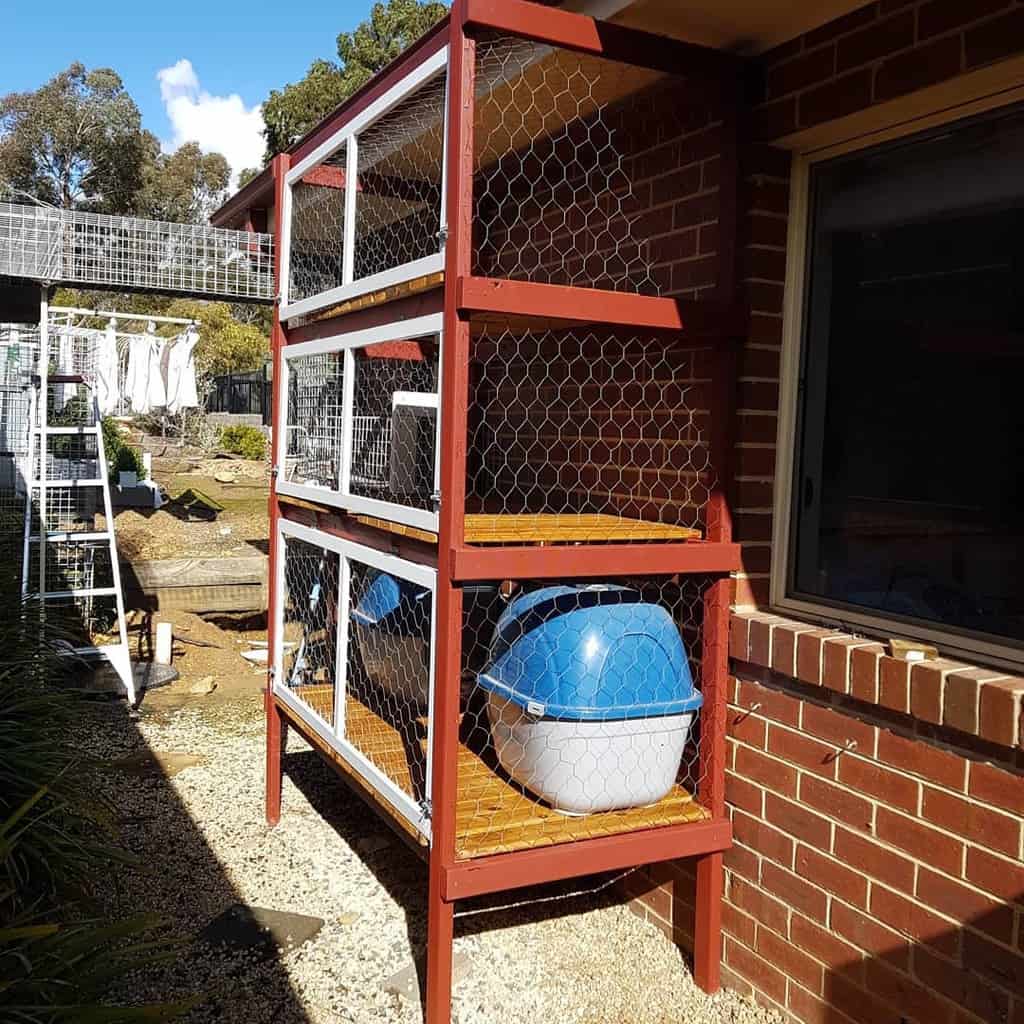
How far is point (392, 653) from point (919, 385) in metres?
1.74

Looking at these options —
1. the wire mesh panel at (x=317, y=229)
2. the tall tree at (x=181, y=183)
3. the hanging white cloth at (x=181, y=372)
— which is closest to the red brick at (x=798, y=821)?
the wire mesh panel at (x=317, y=229)

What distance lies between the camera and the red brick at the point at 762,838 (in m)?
2.64

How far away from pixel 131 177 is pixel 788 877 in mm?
31903

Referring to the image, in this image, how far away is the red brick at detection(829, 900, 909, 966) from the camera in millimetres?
2299

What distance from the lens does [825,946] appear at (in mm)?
2512

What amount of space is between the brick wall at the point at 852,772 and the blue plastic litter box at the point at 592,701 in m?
0.26

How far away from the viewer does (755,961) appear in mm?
2744

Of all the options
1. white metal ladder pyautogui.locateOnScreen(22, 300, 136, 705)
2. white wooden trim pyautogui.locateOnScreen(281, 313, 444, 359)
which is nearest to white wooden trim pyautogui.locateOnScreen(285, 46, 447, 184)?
white wooden trim pyautogui.locateOnScreen(281, 313, 444, 359)

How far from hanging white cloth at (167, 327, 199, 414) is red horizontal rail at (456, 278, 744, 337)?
16.6ft

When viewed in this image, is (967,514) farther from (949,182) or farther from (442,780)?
(442,780)

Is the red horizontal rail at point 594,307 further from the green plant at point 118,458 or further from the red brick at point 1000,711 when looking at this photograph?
the green plant at point 118,458

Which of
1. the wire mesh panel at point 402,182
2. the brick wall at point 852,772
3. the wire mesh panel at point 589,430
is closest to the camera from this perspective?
the brick wall at point 852,772

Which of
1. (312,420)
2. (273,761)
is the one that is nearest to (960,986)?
(273,761)

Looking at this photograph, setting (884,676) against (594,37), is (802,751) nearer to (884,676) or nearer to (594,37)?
(884,676)
